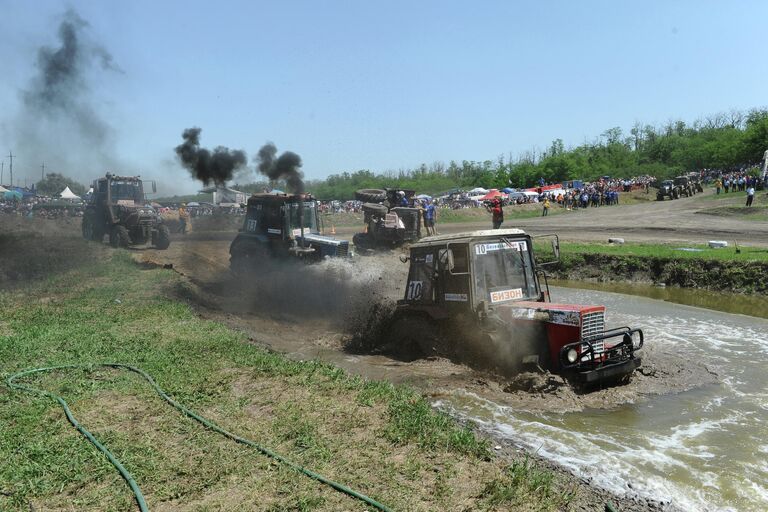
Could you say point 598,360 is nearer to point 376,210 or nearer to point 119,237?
point 376,210

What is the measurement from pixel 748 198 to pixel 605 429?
107ft

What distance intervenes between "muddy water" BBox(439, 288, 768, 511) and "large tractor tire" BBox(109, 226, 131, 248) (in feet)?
62.4

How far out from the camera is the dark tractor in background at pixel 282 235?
1644 cm

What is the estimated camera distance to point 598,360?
25.5 ft

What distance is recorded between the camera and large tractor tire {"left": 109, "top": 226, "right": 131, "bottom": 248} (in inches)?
910

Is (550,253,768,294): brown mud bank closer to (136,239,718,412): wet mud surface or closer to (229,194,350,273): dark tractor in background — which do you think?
(136,239,718,412): wet mud surface

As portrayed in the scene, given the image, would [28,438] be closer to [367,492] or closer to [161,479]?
[161,479]

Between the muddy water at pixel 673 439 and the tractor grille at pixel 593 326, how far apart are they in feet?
2.66

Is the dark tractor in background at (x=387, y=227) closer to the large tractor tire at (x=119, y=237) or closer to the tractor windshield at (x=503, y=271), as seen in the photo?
the large tractor tire at (x=119, y=237)

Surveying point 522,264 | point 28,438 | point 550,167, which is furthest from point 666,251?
point 550,167

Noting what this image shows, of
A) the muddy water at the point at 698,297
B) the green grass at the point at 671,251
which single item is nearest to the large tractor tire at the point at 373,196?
the green grass at the point at 671,251

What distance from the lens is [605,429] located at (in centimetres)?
700

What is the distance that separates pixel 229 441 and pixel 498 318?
4120 mm

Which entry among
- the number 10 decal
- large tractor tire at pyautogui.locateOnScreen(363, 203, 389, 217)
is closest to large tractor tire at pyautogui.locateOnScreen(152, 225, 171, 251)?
large tractor tire at pyautogui.locateOnScreen(363, 203, 389, 217)
